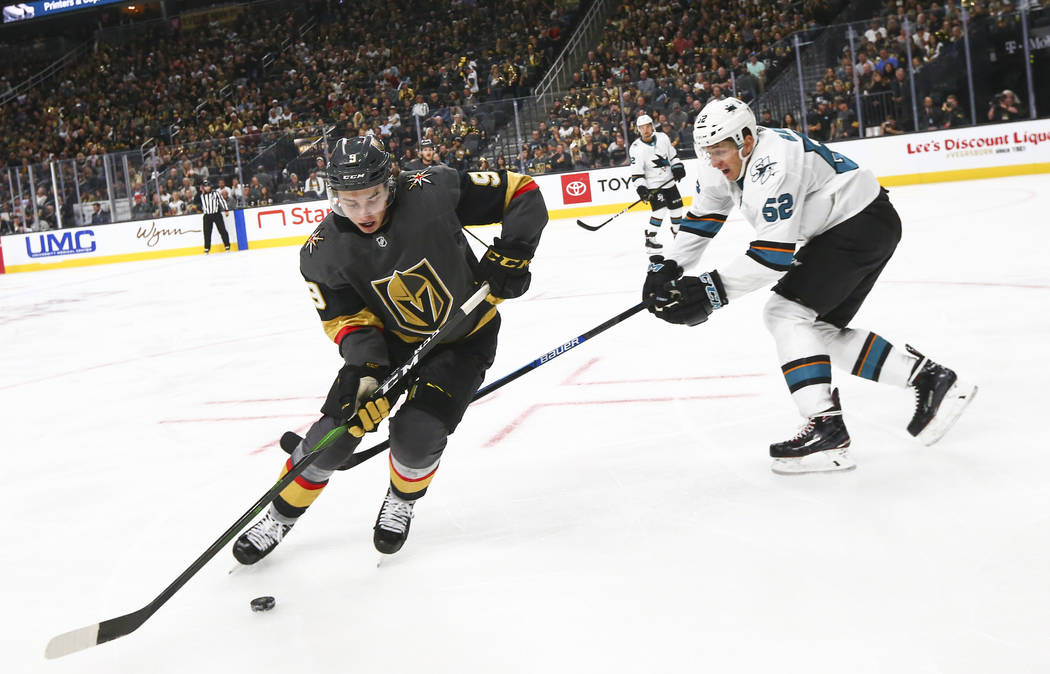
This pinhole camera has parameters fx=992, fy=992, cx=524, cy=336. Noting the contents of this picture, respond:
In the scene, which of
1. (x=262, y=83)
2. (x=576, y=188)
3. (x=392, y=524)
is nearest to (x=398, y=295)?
(x=392, y=524)

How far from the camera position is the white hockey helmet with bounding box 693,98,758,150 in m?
2.71

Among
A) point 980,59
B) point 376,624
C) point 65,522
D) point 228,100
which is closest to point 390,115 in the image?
point 228,100

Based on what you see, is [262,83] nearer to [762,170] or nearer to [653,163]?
[653,163]

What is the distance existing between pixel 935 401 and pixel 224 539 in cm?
197

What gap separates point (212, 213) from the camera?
1462cm

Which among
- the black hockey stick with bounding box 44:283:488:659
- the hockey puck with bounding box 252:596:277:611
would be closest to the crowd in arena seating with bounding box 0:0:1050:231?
the black hockey stick with bounding box 44:283:488:659

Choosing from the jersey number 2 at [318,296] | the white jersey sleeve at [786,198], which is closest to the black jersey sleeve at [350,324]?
the jersey number 2 at [318,296]

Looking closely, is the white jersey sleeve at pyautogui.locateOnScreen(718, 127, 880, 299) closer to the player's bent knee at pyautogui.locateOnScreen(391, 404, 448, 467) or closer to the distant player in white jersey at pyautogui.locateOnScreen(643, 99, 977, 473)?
the distant player in white jersey at pyautogui.locateOnScreen(643, 99, 977, 473)

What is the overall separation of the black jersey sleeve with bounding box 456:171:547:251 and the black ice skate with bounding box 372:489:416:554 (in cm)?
73

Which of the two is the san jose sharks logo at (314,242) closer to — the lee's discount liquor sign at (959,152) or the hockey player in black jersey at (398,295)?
the hockey player in black jersey at (398,295)

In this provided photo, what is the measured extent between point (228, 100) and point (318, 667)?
19.8 metres

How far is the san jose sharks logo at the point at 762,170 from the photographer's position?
8.66ft

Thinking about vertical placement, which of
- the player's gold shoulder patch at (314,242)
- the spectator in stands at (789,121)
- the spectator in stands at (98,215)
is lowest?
the player's gold shoulder patch at (314,242)

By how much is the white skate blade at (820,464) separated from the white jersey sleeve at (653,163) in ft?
21.8
